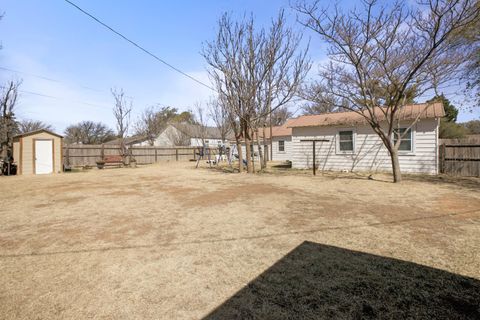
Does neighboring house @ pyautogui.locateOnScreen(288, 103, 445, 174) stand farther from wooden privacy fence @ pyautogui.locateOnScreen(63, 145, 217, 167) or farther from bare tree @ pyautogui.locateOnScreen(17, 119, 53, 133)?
bare tree @ pyautogui.locateOnScreen(17, 119, 53, 133)

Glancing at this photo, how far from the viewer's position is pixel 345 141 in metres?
12.5

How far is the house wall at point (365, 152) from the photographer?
10.4m

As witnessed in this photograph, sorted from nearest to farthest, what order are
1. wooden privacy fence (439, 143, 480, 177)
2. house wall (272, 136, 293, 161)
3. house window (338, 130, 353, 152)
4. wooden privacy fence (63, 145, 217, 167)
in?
wooden privacy fence (439, 143, 480, 177)
house window (338, 130, 353, 152)
wooden privacy fence (63, 145, 217, 167)
house wall (272, 136, 293, 161)

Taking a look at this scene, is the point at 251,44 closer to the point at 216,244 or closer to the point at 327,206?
the point at 327,206

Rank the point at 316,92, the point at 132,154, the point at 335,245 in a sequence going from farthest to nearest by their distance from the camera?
the point at 132,154 < the point at 316,92 < the point at 335,245

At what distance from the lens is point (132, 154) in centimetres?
2139

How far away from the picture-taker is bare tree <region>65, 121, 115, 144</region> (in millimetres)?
43375

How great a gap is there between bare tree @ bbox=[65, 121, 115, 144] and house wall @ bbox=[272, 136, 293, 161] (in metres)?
35.8

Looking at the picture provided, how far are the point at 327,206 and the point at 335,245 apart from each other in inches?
88.5

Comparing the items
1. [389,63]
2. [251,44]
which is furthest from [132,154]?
[389,63]

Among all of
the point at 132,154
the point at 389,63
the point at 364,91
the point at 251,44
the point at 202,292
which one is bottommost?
the point at 202,292

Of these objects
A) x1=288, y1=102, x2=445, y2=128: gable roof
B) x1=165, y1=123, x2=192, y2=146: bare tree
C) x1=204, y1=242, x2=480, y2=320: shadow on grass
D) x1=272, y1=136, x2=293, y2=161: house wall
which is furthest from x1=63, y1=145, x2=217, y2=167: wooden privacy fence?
x1=204, y1=242, x2=480, y2=320: shadow on grass

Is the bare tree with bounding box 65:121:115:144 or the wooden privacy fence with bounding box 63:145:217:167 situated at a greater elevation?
the bare tree with bounding box 65:121:115:144

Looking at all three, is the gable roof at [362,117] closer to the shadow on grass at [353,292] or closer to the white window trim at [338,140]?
the white window trim at [338,140]
